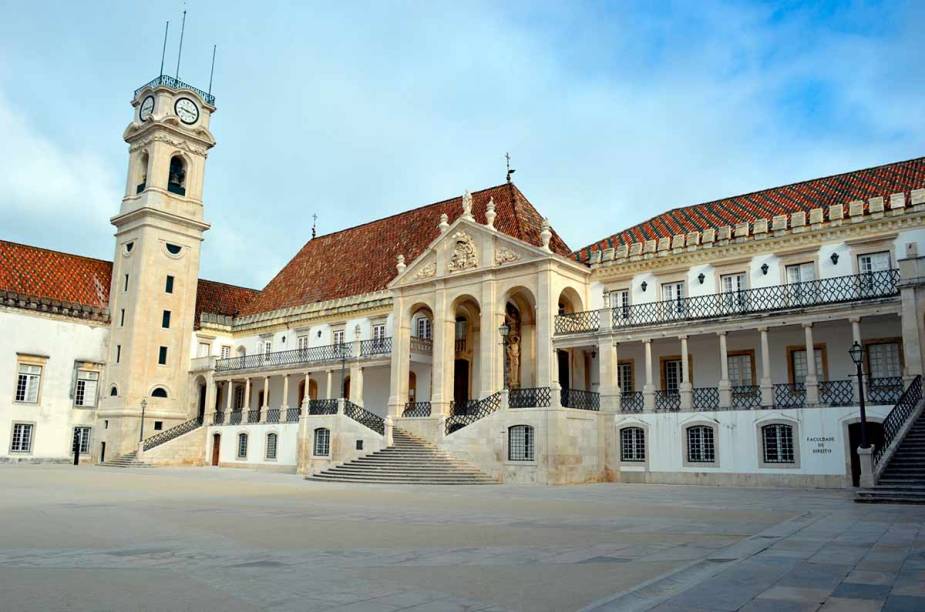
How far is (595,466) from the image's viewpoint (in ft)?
84.3

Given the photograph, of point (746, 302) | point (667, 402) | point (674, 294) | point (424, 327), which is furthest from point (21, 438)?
point (746, 302)

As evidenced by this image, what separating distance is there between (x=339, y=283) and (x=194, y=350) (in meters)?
9.95

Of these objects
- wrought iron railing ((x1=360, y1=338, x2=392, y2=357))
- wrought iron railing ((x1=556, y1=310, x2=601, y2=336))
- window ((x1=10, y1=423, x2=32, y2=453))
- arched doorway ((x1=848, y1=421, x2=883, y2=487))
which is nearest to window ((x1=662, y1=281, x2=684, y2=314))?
wrought iron railing ((x1=556, y1=310, x2=601, y2=336))

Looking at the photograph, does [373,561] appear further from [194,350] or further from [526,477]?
[194,350]

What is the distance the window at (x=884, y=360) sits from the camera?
23.0 meters

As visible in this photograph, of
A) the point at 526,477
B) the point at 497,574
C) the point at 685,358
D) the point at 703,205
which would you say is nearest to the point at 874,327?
the point at 685,358

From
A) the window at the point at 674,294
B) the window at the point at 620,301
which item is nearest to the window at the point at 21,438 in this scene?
the window at the point at 620,301

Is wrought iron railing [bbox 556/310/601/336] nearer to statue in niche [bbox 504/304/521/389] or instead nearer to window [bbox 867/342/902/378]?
statue in niche [bbox 504/304/521/389]

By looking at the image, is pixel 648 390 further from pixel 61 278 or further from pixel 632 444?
pixel 61 278

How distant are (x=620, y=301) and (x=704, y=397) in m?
5.52

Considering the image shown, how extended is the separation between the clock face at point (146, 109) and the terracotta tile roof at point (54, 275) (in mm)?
9072

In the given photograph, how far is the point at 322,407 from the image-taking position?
109 feet

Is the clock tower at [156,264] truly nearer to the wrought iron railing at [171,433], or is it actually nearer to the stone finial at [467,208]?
the wrought iron railing at [171,433]

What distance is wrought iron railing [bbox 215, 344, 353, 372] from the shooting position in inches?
1449
